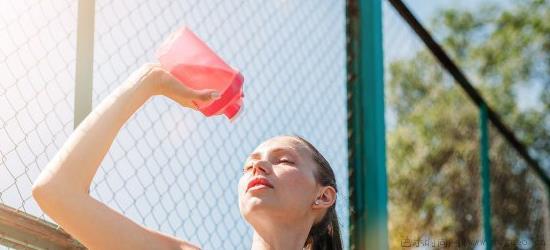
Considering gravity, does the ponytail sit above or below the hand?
below

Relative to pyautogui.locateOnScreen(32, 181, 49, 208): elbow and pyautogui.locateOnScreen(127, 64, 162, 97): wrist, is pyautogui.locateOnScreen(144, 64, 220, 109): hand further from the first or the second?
pyautogui.locateOnScreen(32, 181, 49, 208): elbow

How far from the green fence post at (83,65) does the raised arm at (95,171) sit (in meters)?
0.19

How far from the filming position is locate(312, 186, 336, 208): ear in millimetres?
2438

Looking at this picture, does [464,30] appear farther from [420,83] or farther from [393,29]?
[393,29]

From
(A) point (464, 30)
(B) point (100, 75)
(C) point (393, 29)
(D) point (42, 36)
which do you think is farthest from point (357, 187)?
(A) point (464, 30)

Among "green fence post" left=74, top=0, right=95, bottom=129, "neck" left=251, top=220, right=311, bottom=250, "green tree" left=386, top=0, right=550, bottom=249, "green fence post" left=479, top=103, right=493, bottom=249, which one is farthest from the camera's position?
"green tree" left=386, top=0, right=550, bottom=249

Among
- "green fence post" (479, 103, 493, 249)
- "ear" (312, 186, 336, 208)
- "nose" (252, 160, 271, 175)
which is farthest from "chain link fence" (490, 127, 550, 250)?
"nose" (252, 160, 271, 175)

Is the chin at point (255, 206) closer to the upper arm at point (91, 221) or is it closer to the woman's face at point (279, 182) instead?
the woman's face at point (279, 182)

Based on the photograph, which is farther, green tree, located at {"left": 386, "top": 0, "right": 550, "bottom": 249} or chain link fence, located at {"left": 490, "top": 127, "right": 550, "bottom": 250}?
chain link fence, located at {"left": 490, "top": 127, "right": 550, "bottom": 250}

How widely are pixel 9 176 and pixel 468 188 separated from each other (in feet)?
11.1

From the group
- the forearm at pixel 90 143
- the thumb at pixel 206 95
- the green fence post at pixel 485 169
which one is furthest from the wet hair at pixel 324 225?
the green fence post at pixel 485 169

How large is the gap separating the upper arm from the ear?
0.52m

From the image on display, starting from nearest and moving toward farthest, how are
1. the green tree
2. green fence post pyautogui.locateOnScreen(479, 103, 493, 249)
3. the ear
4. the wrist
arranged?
1. the wrist
2. the ear
3. green fence post pyautogui.locateOnScreen(479, 103, 493, 249)
4. the green tree

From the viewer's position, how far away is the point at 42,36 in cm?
209
